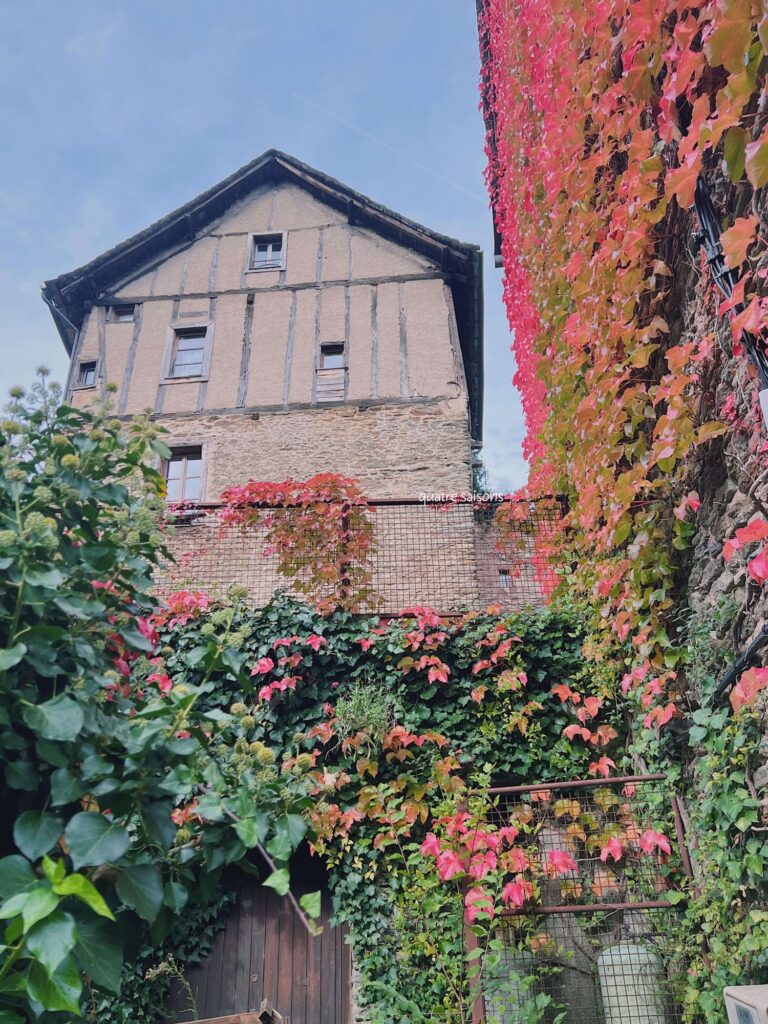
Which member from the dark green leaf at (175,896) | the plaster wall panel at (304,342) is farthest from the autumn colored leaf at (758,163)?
the plaster wall panel at (304,342)

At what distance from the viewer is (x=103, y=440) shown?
1.70m

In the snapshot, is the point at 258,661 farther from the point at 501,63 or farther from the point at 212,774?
the point at 501,63

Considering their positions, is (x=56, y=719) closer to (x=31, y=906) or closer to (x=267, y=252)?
(x=31, y=906)

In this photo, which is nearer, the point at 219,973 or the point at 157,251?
the point at 219,973

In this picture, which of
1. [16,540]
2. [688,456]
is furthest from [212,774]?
[688,456]

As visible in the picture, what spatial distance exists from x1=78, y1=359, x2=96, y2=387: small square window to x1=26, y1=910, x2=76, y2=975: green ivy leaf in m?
9.42

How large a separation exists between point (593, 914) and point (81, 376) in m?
8.75

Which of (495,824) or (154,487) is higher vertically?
(154,487)

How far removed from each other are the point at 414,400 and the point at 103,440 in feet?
24.6

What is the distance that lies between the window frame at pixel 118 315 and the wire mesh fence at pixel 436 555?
5.57 metres

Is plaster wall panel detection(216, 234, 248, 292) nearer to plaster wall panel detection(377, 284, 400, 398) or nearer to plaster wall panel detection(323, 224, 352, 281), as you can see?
plaster wall panel detection(323, 224, 352, 281)

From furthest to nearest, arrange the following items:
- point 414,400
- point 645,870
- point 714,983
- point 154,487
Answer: point 414,400 < point 645,870 < point 714,983 < point 154,487

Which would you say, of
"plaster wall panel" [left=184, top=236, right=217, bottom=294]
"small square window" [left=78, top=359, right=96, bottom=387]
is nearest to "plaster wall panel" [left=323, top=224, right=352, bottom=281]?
"plaster wall panel" [left=184, top=236, right=217, bottom=294]

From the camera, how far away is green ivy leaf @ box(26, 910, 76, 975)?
3.29 feet
